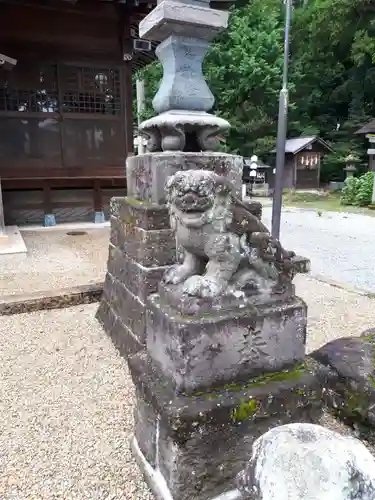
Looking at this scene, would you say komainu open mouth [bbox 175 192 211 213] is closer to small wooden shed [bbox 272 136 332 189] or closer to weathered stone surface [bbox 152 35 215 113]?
weathered stone surface [bbox 152 35 215 113]

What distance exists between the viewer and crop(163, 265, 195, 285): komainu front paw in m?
1.83

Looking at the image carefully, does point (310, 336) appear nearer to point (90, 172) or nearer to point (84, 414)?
point (84, 414)

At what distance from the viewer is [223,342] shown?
170 centimetres

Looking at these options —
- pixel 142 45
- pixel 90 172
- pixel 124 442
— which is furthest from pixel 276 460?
pixel 142 45

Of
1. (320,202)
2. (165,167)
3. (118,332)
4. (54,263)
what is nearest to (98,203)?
(54,263)

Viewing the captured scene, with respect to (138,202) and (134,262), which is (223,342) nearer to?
(134,262)

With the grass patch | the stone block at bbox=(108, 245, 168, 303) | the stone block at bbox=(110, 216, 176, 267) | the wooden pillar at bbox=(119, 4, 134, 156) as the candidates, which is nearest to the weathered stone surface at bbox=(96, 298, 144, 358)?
the stone block at bbox=(108, 245, 168, 303)

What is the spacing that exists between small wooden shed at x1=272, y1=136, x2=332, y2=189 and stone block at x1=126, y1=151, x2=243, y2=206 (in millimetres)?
20516

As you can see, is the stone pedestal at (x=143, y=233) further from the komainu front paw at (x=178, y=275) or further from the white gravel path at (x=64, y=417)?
the komainu front paw at (x=178, y=275)

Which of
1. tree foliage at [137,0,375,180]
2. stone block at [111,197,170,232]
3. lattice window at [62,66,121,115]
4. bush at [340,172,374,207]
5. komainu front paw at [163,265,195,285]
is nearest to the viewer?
komainu front paw at [163,265,195,285]

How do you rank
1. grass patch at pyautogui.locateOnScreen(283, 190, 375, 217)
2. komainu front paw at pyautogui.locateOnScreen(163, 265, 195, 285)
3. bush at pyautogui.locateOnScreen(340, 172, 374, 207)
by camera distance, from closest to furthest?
komainu front paw at pyautogui.locateOnScreen(163, 265, 195, 285), grass patch at pyautogui.locateOnScreen(283, 190, 375, 217), bush at pyautogui.locateOnScreen(340, 172, 374, 207)

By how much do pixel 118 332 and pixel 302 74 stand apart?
24.4m

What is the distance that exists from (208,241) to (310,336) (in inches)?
86.1

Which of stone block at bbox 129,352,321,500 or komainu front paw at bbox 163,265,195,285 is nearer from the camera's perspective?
stone block at bbox 129,352,321,500
